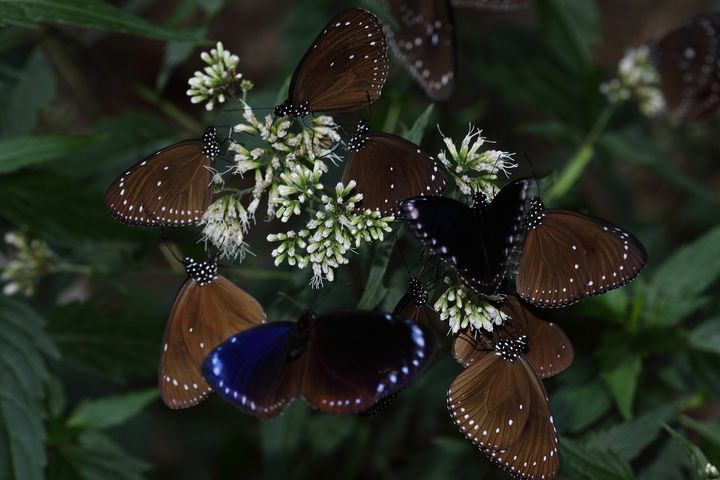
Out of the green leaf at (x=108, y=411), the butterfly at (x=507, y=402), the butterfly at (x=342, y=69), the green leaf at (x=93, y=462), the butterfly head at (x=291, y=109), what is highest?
the butterfly at (x=342, y=69)

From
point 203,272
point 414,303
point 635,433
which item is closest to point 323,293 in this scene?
point 203,272

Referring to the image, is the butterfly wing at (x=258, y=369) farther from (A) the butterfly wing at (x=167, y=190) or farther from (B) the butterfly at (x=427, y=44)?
(B) the butterfly at (x=427, y=44)

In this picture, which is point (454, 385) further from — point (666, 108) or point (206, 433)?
point (206, 433)

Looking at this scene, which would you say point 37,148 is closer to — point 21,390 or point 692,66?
point 21,390

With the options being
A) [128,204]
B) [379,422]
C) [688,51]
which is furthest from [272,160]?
[688,51]

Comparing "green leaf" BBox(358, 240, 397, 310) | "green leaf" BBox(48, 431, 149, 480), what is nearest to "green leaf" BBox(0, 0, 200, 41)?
"green leaf" BBox(358, 240, 397, 310)

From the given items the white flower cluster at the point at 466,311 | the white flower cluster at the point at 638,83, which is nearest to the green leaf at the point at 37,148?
the white flower cluster at the point at 466,311

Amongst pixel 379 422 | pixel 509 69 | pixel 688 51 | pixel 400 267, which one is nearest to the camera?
pixel 400 267

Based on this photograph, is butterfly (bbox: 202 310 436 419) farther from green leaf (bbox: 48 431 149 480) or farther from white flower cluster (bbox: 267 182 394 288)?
green leaf (bbox: 48 431 149 480)
